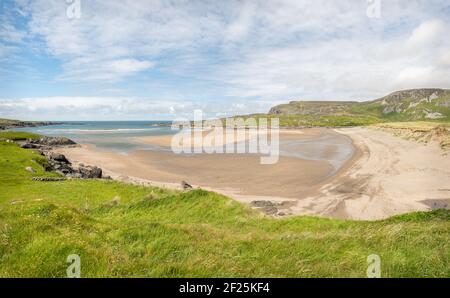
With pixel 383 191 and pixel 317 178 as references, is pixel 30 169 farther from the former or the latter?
pixel 383 191

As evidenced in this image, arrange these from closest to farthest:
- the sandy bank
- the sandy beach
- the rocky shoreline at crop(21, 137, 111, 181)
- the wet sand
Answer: the sandy bank → the sandy beach → the wet sand → the rocky shoreline at crop(21, 137, 111, 181)

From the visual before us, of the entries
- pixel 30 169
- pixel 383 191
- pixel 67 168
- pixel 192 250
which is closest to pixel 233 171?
pixel 383 191

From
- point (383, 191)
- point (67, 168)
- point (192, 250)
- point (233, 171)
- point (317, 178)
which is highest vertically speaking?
point (192, 250)

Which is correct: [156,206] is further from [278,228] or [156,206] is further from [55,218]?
[55,218]

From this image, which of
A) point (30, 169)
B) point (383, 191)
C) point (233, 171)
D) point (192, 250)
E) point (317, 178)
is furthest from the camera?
point (233, 171)

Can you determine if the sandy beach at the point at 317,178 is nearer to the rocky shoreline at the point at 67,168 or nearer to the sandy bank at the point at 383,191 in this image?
the sandy bank at the point at 383,191

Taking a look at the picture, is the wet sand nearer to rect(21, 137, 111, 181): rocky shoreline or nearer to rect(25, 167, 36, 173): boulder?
rect(21, 137, 111, 181): rocky shoreline

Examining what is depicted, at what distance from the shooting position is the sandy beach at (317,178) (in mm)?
25891

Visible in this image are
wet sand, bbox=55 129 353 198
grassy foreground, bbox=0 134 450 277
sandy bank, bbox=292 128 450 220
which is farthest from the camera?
wet sand, bbox=55 129 353 198

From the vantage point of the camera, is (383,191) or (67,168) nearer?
(383,191)

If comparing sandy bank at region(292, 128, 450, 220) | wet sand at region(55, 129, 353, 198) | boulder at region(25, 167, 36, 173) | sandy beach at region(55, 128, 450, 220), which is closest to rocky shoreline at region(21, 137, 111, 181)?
boulder at region(25, 167, 36, 173)

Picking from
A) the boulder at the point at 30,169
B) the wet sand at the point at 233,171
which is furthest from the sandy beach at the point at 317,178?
the boulder at the point at 30,169

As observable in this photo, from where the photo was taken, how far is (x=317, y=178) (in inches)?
1455

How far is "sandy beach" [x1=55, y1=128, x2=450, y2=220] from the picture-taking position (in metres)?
25.9
